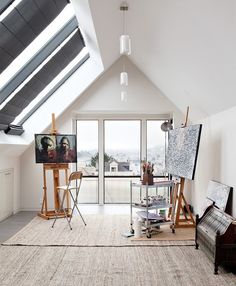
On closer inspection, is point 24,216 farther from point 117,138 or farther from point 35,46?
point 35,46

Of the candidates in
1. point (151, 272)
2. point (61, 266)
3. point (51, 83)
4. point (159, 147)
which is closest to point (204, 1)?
point (151, 272)

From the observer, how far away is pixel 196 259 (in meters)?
4.17

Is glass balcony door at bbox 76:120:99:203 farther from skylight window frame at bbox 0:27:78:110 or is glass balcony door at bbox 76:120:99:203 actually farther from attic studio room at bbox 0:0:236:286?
skylight window frame at bbox 0:27:78:110

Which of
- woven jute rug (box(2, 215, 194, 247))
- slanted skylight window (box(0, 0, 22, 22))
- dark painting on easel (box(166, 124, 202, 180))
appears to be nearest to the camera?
slanted skylight window (box(0, 0, 22, 22))

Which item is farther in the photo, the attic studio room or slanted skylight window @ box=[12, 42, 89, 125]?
slanted skylight window @ box=[12, 42, 89, 125]

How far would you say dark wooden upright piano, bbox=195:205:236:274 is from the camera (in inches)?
146

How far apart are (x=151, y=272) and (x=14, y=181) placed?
4.10m

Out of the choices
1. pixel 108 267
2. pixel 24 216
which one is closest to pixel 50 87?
pixel 24 216

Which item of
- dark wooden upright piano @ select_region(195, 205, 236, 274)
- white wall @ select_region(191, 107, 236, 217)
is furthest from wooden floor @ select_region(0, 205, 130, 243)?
dark wooden upright piano @ select_region(195, 205, 236, 274)

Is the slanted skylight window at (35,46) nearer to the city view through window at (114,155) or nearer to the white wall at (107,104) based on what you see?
the white wall at (107,104)

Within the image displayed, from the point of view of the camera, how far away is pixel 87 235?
5.26 m

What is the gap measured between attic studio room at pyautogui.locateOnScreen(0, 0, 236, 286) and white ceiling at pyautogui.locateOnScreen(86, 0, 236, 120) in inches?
0.8

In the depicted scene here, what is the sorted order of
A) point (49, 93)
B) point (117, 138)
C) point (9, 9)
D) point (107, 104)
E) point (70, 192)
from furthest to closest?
point (117, 138)
point (107, 104)
point (49, 93)
point (70, 192)
point (9, 9)

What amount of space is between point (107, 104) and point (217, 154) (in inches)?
110
